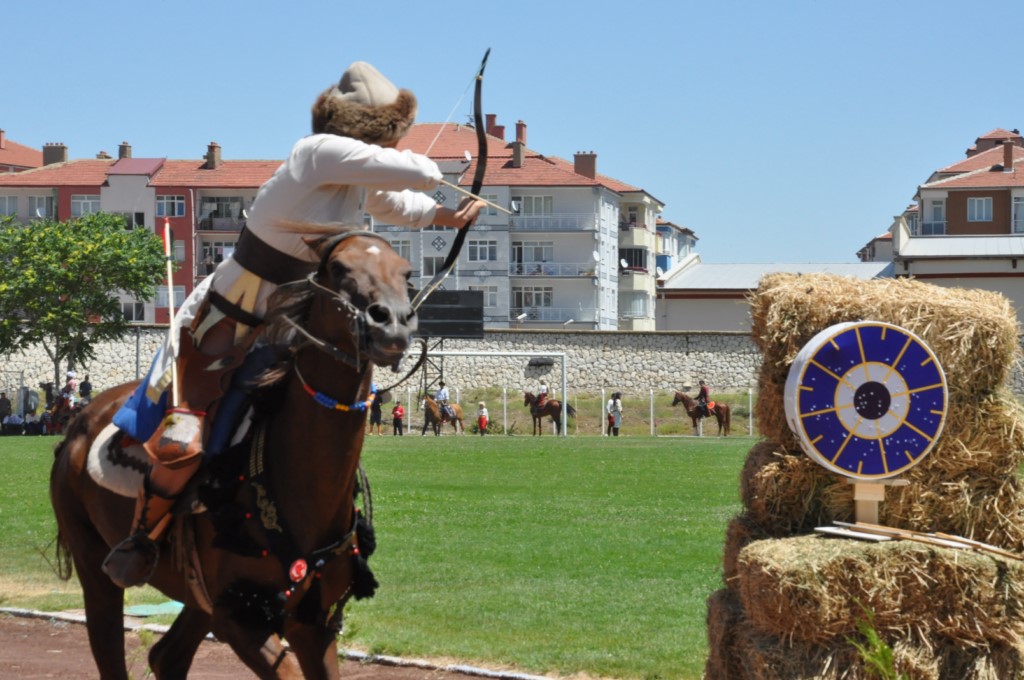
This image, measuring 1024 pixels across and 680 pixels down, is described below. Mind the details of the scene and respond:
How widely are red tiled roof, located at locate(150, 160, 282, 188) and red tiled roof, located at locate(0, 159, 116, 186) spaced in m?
4.62

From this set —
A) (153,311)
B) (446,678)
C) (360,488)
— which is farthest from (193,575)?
(153,311)

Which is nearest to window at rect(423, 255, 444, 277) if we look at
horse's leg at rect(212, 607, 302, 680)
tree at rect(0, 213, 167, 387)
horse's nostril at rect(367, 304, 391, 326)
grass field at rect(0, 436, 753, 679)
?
tree at rect(0, 213, 167, 387)

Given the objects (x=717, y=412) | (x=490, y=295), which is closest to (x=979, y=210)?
(x=490, y=295)

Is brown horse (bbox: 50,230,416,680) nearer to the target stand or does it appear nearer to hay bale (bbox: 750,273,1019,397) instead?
the target stand

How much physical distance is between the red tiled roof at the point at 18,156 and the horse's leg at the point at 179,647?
12843 centimetres

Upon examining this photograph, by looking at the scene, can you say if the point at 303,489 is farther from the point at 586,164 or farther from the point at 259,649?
the point at 586,164

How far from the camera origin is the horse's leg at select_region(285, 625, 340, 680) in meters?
6.36

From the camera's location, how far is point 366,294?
5.61 m

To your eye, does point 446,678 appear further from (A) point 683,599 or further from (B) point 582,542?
(B) point 582,542

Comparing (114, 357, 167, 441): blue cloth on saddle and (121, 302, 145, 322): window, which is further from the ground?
(121, 302, 145, 322): window

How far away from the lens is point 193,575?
257 inches

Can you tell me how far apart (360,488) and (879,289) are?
3.04 metres

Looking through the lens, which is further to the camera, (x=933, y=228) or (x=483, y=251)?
(x=483, y=251)

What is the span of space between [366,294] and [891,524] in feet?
11.7
